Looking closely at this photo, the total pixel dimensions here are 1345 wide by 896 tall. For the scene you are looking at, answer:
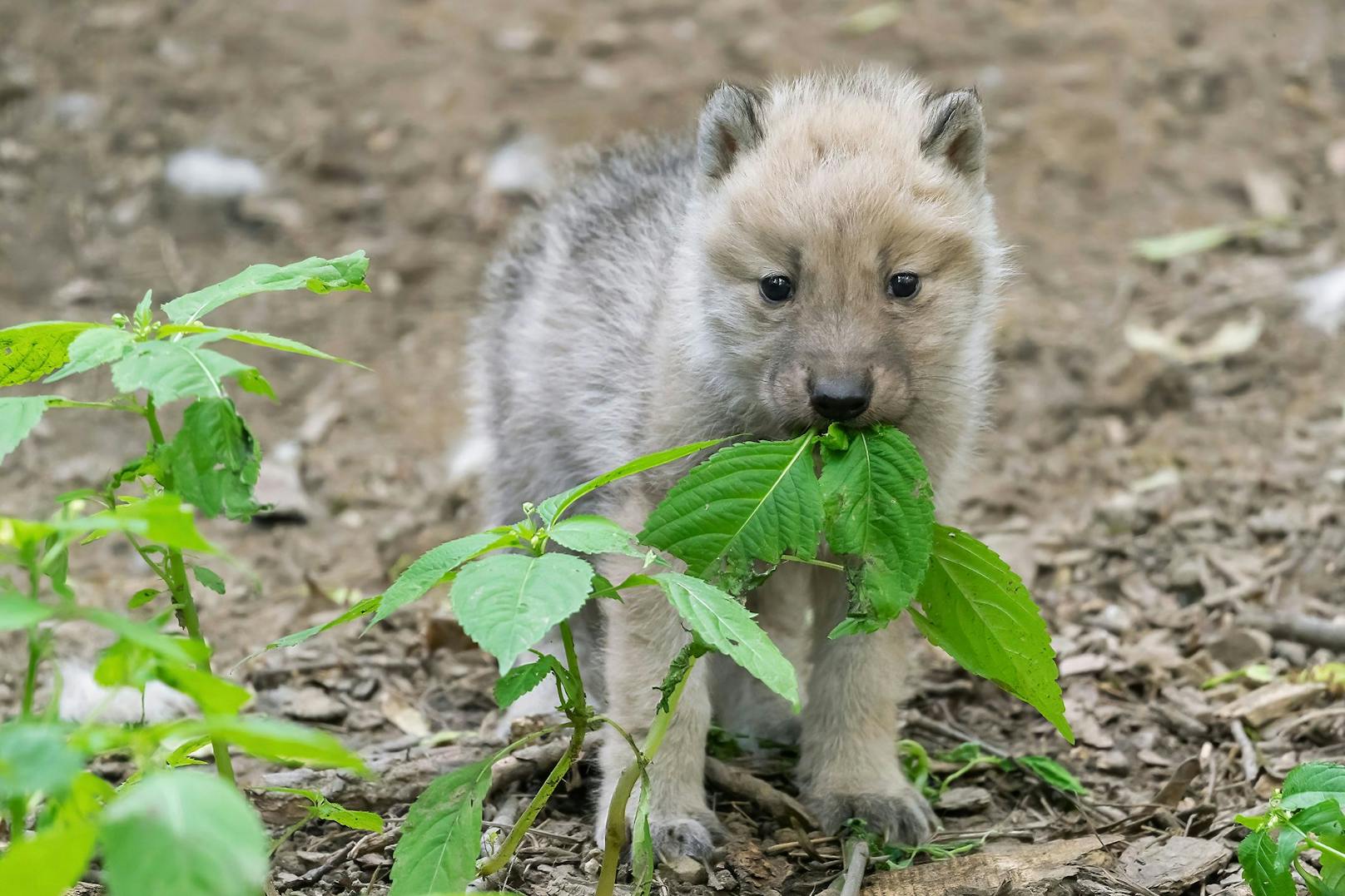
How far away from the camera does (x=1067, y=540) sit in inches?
215

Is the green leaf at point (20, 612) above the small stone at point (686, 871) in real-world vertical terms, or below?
above

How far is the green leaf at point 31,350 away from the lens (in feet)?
8.37

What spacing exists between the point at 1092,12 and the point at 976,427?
5.97 m

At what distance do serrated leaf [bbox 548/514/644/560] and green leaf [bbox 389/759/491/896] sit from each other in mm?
566

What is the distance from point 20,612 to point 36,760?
0.84ft

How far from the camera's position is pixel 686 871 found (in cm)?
332

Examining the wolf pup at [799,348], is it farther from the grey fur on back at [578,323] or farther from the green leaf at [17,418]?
the green leaf at [17,418]

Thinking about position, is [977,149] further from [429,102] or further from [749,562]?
[429,102]

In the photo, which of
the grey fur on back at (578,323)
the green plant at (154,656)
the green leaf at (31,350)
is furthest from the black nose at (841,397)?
the green leaf at (31,350)

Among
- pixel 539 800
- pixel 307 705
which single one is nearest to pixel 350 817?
pixel 539 800

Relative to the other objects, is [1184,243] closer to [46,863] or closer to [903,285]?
[903,285]

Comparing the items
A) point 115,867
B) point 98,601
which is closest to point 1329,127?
point 98,601

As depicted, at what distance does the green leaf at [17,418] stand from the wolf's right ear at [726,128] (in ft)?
7.01

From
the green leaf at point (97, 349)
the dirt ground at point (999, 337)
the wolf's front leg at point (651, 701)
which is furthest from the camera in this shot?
the dirt ground at point (999, 337)
